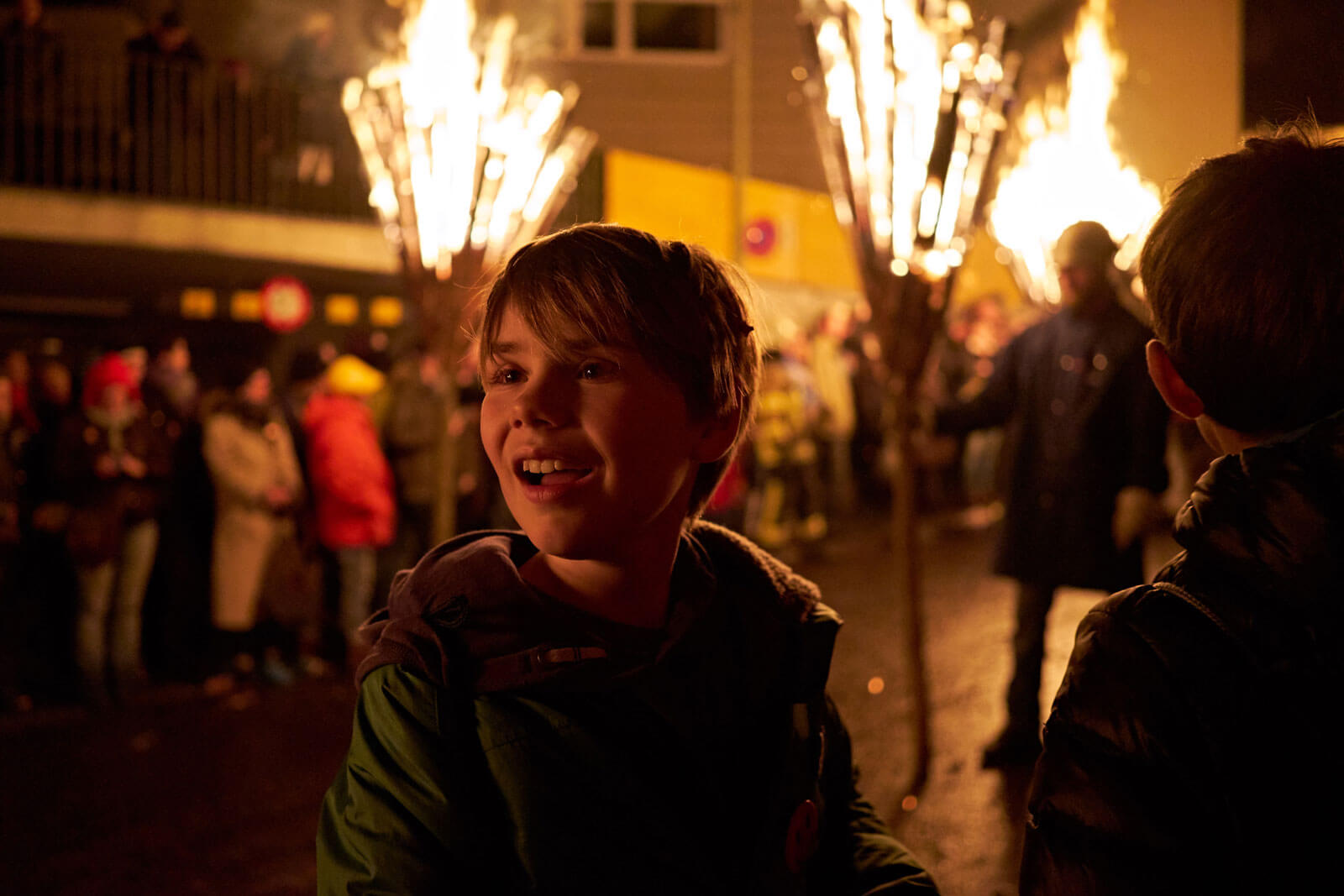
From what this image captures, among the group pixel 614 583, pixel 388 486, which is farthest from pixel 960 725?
pixel 614 583

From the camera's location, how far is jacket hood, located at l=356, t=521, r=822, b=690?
59.5 inches

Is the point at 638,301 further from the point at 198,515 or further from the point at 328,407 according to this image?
the point at 198,515

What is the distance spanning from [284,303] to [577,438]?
42.8ft

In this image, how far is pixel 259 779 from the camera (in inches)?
221

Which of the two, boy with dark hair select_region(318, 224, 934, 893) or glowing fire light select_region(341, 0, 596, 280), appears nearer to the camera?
boy with dark hair select_region(318, 224, 934, 893)

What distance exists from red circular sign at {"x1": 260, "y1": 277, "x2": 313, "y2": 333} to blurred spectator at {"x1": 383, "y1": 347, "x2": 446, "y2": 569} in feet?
19.9

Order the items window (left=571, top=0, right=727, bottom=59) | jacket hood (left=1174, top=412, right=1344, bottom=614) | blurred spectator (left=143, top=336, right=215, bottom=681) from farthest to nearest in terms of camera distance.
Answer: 1. window (left=571, top=0, right=727, bottom=59)
2. blurred spectator (left=143, top=336, right=215, bottom=681)
3. jacket hood (left=1174, top=412, right=1344, bottom=614)

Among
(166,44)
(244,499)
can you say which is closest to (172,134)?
(166,44)

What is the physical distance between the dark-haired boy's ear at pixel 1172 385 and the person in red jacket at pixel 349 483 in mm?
6688

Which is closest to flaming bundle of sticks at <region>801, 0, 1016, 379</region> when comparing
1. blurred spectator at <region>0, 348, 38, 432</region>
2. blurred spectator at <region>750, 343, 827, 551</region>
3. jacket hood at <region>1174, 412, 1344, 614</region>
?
jacket hood at <region>1174, 412, 1344, 614</region>

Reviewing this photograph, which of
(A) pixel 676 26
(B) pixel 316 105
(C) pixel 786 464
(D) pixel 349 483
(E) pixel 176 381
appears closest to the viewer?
(D) pixel 349 483

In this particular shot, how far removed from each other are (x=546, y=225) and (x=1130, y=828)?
14550 millimetres

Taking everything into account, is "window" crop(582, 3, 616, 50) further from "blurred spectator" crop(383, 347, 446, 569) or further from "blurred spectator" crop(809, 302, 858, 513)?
"blurred spectator" crop(383, 347, 446, 569)

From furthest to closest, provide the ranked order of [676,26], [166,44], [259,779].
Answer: [676,26] → [166,44] → [259,779]
